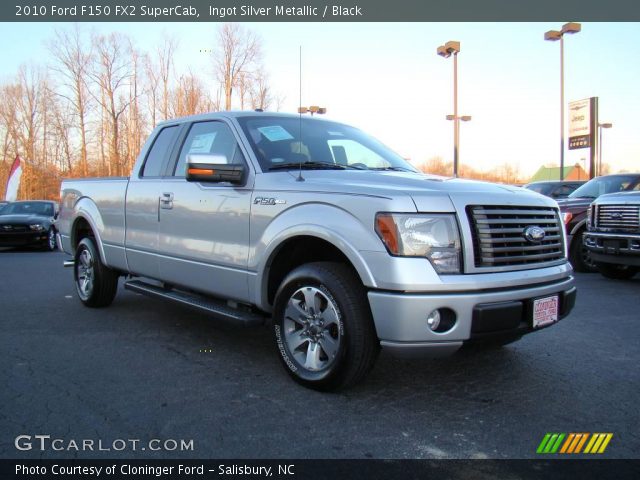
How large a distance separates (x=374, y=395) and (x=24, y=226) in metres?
13.9

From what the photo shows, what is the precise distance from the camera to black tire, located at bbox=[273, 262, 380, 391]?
3137 mm

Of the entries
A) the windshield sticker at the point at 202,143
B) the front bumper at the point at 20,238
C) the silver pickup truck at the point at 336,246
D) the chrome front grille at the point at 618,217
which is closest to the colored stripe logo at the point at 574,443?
the silver pickup truck at the point at 336,246

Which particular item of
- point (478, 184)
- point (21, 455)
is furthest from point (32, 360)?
point (478, 184)

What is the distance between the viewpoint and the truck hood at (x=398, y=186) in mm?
3121

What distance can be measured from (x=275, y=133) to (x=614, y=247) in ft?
19.4

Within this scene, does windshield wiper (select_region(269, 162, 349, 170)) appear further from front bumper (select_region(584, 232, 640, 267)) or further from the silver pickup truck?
front bumper (select_region(584, 232, 640, 267))

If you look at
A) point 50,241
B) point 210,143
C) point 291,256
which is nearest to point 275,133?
point 210,143

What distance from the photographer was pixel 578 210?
9477mm

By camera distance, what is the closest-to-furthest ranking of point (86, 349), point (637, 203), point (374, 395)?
point (374, 395), point (86, 349), point (637, 203)

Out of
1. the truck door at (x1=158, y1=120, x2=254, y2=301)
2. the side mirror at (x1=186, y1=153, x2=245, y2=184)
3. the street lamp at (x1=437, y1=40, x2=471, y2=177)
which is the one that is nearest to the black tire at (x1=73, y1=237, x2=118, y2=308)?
the truck door at (x1=158, y1=120, x2=254, y2=301)

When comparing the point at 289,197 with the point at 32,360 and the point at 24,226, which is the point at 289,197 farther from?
the point at 24,226

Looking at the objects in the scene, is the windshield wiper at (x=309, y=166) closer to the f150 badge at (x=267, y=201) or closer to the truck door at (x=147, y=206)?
the f150 badge at (x=267, y=201)

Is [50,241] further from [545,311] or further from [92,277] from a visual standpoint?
[545,311]

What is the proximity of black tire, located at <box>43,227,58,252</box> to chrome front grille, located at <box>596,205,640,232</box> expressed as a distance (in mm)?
13401
